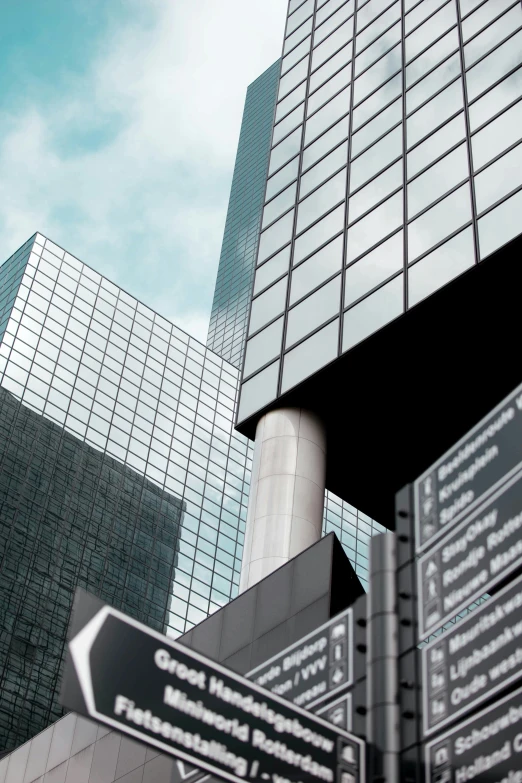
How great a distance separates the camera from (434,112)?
24984mm

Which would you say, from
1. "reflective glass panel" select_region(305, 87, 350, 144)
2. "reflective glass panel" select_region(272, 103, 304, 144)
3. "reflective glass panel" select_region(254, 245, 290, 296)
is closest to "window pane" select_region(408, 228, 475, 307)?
"reflective glass panel" select_region(254, 245, 290, 296)

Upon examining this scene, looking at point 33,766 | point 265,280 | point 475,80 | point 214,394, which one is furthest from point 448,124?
point 214,394

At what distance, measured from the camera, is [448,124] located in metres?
24.2

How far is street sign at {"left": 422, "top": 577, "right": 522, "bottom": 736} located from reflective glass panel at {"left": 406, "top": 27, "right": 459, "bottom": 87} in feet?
74.2

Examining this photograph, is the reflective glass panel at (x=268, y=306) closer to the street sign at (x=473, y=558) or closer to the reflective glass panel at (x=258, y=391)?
the reflective glass panel at (x=258, y=391)

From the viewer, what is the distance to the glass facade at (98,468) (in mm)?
67812

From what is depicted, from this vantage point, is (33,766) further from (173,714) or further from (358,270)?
(173,714)

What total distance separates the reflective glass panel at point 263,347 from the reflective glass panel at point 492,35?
8.32 metres

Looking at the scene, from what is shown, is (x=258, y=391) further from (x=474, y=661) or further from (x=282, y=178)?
(x=474, y=661)

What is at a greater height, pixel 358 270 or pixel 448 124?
pixel 448 124

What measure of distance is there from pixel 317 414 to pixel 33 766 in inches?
410

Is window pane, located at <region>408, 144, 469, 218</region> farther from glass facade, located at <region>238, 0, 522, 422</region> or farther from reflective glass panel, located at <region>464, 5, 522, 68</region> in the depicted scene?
reflective glass panel, located at <region>464, 5, 522, 68</region>

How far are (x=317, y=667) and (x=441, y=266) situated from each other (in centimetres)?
1546

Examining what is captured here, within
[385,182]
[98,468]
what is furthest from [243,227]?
[385,182]
